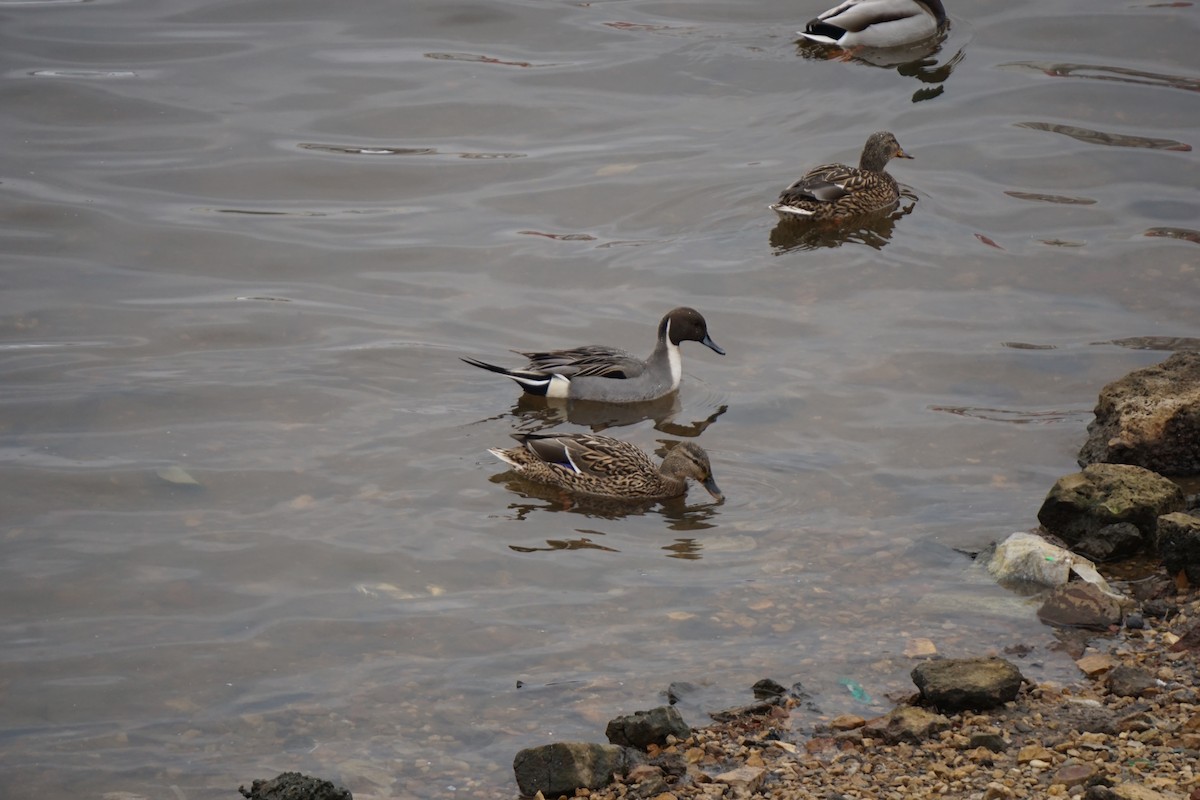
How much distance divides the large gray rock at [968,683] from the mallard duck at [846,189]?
745cm

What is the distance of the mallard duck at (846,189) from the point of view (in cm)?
1295

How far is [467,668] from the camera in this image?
6.75m

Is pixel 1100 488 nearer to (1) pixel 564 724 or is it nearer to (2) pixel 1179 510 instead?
(2) pixel 1179 510

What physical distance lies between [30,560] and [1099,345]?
7.46 m

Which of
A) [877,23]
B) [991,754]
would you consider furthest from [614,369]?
[877,23]

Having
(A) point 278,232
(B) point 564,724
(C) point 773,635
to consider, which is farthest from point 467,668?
(A) point 278,232

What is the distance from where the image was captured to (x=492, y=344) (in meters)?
10.9

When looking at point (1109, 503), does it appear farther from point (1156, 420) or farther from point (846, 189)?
point (846, 189)

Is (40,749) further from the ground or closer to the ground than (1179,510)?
closer to the ground

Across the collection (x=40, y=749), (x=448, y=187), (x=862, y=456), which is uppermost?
(x=448, y=187)

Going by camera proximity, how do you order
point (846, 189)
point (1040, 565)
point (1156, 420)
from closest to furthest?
1. point (1040, 565)
2. point (1156, 420)
3. point (846, 189)

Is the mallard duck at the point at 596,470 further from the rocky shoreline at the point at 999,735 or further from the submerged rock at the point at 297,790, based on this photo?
the submerged rock at the point at 297,790

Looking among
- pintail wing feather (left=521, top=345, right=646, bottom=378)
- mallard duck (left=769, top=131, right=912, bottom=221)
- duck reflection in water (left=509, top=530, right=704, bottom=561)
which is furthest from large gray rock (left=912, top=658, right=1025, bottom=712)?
mallard duck (left=769, top=131, right=912, bottom=221)

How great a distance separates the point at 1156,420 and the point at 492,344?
485 cm
